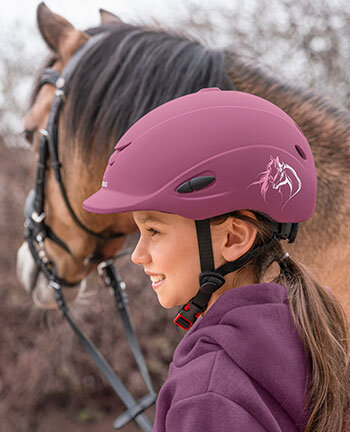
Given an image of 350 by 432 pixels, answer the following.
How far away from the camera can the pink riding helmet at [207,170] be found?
47.7 inches

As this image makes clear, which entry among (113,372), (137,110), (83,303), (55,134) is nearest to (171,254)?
(137,110)

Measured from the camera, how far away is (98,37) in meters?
2.30

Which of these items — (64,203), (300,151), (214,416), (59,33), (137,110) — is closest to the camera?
(214,416)

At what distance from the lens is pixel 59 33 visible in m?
2.37

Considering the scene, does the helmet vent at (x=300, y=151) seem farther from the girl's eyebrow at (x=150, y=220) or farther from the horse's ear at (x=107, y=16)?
the horse's ear at (x=107, y=16)

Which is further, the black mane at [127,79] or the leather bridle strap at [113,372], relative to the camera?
the leather bridle strap at [113,372]

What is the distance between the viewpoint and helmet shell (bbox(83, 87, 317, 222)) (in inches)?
48.1

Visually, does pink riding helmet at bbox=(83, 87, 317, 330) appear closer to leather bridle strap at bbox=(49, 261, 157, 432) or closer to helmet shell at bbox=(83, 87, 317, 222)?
helmet shell at bbox=(83, 87, 317, 222)

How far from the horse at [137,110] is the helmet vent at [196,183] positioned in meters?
0.59

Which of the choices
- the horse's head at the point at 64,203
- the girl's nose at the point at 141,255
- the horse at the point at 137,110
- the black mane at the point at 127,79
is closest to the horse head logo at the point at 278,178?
the girl's nose at the point at 141,255

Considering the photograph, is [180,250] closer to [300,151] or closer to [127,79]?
[300,151]

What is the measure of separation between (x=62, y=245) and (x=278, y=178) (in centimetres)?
169

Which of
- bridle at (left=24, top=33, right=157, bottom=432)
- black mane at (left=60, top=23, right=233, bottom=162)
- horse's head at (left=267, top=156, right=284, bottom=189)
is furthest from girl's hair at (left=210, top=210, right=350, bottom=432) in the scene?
bridle at (left=24, top=33, right=157, bottom=432)

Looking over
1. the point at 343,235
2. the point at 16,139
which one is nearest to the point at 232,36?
the point at 16,139
